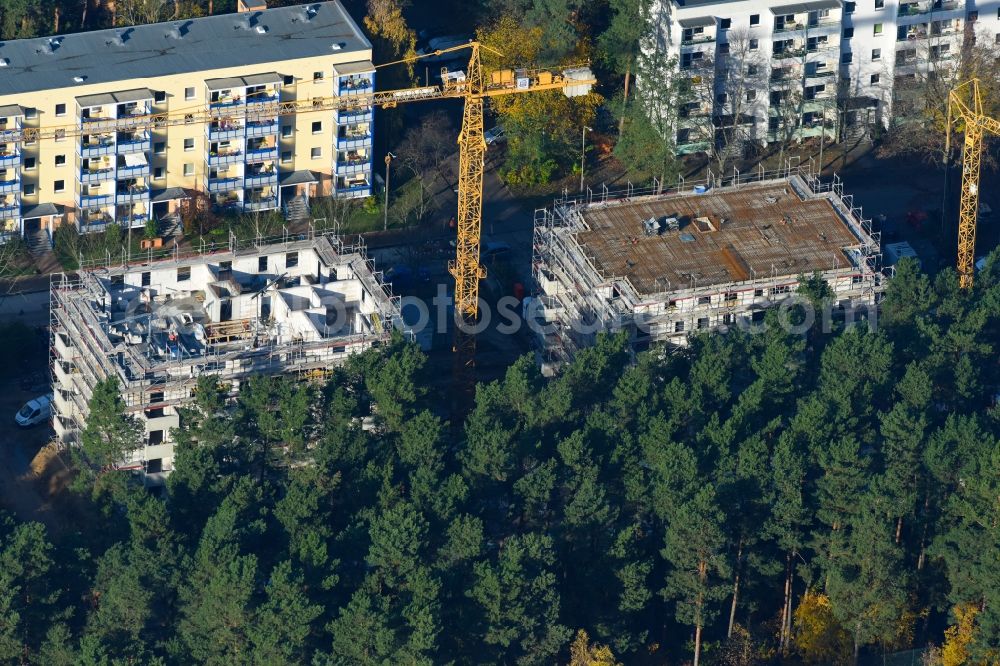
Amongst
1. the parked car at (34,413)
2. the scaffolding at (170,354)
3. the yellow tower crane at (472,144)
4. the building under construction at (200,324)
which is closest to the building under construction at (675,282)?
the yellow tower crane at (472,144)

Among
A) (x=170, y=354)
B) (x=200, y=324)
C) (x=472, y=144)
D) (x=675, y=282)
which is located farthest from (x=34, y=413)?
(x=675, y=282)

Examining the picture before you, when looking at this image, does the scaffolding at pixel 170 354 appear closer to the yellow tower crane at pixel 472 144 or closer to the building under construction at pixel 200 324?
the building under construction at pixel 200 324

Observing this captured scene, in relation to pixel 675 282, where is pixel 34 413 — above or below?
below

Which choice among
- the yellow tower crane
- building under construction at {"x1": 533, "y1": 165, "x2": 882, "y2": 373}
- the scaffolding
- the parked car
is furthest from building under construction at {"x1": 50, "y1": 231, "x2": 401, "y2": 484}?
building under construction at {"x1": 533, "y1": 165, "x2": 882, "y2": 373}

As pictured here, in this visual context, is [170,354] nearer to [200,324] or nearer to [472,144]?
[200,324]

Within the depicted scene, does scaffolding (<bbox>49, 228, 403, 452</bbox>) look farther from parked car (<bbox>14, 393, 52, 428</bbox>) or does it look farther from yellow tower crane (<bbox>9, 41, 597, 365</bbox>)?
yellow tower crane (<bbox>9, 41, 597, 365</bbox>)

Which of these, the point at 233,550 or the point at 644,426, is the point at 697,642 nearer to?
the point at 644,426
